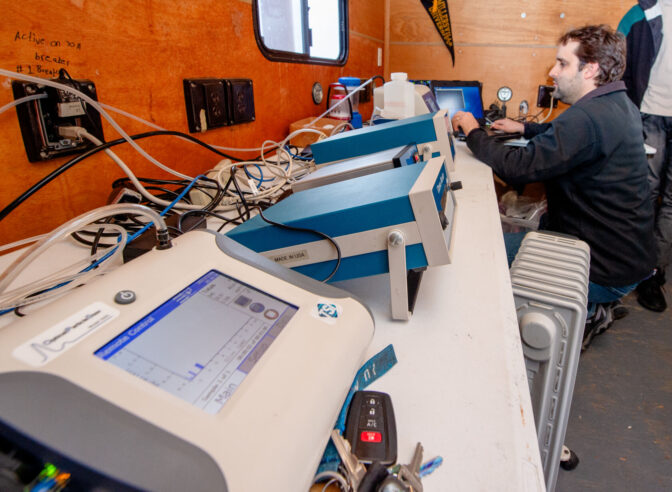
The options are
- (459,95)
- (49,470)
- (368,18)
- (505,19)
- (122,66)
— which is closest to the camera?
(49,470)

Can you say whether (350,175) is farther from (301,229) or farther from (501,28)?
(501,28)

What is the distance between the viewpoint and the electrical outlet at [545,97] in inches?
105

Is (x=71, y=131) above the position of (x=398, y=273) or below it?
above

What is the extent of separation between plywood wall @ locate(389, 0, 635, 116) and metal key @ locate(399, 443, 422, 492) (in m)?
2.94

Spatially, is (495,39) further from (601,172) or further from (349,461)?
(349,461)

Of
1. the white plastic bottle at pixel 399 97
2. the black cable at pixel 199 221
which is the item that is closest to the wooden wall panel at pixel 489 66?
the white plastic bottle at pixel 399 97

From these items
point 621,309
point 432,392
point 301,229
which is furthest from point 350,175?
point 621,309

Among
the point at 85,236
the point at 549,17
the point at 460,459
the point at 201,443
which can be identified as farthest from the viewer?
the point at 549,17

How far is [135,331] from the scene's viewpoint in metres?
0.33

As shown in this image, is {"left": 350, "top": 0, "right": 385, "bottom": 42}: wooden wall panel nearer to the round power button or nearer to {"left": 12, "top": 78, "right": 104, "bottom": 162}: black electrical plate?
{"left": 12, "top": 78, "right": 104, "bottom": 162}: black electrical plate

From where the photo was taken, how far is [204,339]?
0.35 meters

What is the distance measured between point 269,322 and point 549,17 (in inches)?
121

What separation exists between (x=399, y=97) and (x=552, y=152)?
592mm

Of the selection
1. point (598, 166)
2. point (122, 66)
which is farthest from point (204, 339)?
point (598, 166)
